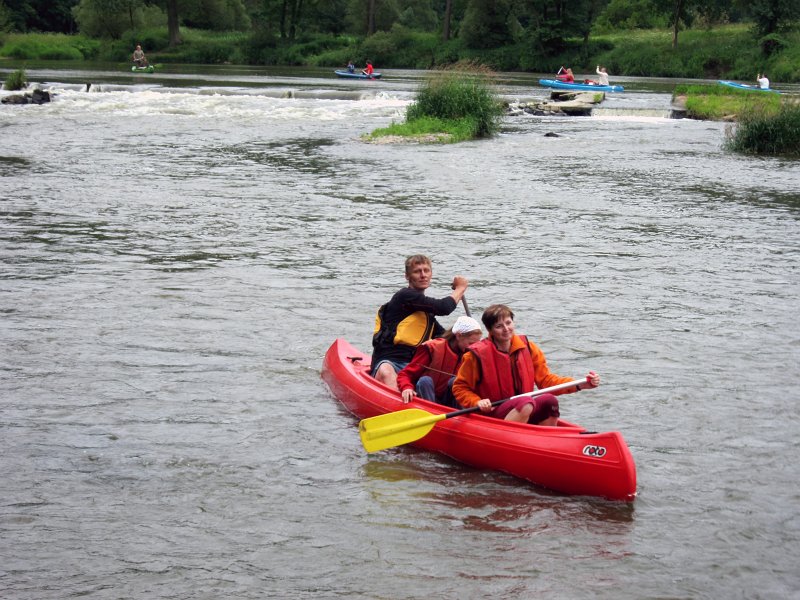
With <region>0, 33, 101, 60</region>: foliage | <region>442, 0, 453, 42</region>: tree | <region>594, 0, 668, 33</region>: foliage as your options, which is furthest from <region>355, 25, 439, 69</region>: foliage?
<region>0, 33, 101, 60</region>: foliage

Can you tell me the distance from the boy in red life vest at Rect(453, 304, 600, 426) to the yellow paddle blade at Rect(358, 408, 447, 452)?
0.24 meters

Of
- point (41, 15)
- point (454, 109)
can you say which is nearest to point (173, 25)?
A: point (41, 15)

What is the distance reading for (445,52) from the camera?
59094mm

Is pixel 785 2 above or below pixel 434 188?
above

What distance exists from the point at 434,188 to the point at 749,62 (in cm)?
3629

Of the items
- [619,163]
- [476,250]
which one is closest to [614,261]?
[476,250]

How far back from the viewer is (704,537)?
16.4ft

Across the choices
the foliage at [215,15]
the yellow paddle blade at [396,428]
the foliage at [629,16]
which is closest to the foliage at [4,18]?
the foliage at [215,15]

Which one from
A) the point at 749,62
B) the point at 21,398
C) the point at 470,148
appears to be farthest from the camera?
the point at 749,62

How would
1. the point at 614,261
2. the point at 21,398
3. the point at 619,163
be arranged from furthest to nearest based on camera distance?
1. the point at 619,163
2. the point at 614,261
3. the point at 21,398

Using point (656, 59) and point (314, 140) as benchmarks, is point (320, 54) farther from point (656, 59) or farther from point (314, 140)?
point (314, 140)

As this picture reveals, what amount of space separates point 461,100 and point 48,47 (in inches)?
1517

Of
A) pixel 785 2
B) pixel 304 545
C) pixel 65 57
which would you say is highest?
pixel 785 2

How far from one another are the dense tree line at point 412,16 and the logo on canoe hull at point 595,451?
154 ft
